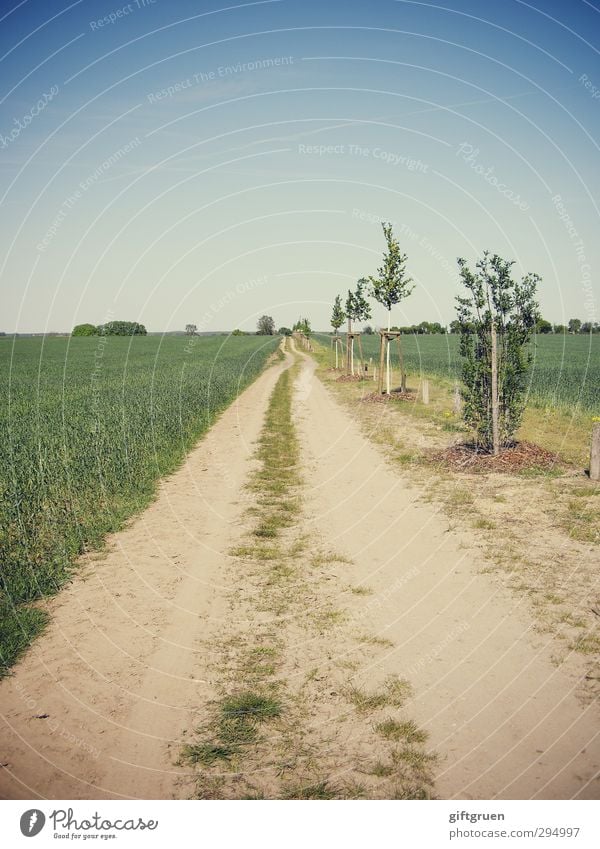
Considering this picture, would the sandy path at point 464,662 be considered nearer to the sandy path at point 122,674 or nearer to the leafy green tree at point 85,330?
the sandy path at point 122,674

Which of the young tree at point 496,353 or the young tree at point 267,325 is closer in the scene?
the young tree at point 496,353

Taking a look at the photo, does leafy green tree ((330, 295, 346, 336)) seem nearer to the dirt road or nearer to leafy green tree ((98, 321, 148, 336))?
the dirt road

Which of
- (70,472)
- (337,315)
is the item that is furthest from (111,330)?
(70,472)

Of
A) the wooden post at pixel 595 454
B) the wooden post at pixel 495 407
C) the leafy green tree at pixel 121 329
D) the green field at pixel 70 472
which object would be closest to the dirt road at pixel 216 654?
the green field at pixel 70 472

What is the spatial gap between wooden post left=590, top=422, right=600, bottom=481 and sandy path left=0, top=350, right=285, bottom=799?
308 inches

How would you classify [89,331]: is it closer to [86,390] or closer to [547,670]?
[86,390]

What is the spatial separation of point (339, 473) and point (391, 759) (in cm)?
893

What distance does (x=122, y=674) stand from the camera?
18.2 feet

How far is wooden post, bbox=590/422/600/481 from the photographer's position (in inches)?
451

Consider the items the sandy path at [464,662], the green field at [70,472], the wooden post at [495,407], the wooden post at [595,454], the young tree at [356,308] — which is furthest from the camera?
the young tree at [356,308]

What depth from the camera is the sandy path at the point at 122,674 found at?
14.1 ft

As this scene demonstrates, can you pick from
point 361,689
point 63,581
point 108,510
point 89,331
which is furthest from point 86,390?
point 89,331

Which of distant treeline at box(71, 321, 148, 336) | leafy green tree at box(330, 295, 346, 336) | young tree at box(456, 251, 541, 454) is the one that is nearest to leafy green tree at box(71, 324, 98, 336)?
distant treeline at box(71, 321, 148, 336)

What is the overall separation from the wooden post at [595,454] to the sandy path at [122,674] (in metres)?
7.82
